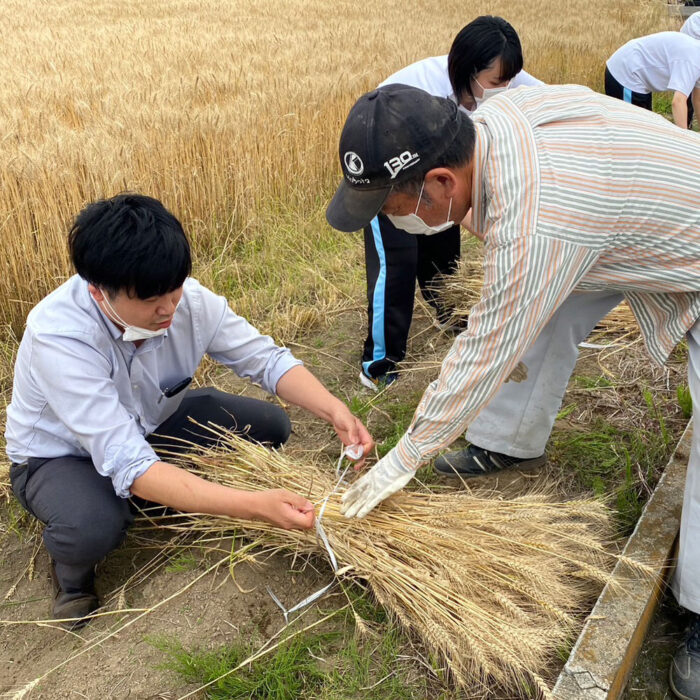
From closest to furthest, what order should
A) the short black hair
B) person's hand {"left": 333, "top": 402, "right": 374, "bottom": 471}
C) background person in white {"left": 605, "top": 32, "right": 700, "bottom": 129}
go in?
the short black hair → person's hand {"left": 333, "top": 402, "right": 374, "bottom": 471} → background person in white {"left": 605, "top": 32, "right": 700, "bottom": 129}

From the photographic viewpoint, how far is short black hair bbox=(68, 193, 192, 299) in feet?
5.82

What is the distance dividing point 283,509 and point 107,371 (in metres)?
0.62

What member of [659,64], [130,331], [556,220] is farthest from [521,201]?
[659,64]

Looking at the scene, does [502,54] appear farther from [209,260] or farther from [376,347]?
[209,260]

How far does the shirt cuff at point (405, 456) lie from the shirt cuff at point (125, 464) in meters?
0.65

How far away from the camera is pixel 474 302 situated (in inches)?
141

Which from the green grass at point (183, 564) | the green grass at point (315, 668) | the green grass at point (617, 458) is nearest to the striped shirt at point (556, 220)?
the green grass at point (315, 668)

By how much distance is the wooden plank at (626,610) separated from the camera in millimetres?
1876

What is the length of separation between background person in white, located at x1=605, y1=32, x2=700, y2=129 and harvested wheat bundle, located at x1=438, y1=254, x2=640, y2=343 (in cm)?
215

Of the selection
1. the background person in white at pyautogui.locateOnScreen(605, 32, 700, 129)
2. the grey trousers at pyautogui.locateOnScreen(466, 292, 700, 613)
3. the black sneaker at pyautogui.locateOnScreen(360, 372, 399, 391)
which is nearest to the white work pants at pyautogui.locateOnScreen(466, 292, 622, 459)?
the grey trousers at pyautogui.locateOnScreen(466, 292, 700, 613)

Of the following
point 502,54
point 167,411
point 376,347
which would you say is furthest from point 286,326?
point 502,54

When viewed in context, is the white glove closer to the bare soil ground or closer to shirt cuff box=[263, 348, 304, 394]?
the bare soil ground

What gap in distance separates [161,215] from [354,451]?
906 mm

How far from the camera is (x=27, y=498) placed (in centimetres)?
223
